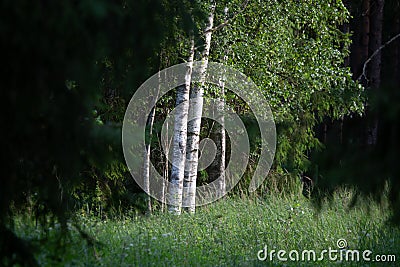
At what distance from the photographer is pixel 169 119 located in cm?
1190

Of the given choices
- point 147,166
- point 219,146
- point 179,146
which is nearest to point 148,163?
point 147,166

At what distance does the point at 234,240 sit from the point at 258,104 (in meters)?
4.38

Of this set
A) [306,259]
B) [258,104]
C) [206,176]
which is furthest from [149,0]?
[206,176]

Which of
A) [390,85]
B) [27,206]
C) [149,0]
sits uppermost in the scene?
[149,0]

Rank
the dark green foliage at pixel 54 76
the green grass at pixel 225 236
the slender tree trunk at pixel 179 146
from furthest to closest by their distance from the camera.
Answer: the slender tree trunk at pixel 179 146 < the green grass at pixel 225 236 < the dark green foliage at pixel 54 76

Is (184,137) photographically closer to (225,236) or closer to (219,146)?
(225,236)

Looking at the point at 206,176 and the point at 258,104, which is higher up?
the point at 258,104

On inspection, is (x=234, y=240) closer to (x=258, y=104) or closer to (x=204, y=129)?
(x=258, y=104)

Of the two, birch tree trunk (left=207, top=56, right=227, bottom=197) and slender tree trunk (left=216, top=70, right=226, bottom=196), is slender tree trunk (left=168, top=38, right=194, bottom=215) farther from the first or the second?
slender tree trunk (left=216, top=70, right=226, bottom=196)

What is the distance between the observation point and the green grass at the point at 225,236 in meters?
5.81

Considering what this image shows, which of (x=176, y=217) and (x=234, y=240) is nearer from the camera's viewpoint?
(x=234, y=240)

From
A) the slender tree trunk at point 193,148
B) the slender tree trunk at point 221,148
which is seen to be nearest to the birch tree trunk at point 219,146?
the slender tree trunk at point 221,148

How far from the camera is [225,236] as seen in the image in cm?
754

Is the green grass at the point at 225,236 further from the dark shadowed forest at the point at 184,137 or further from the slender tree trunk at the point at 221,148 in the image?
the slender tree trunk at the point at 221,148
